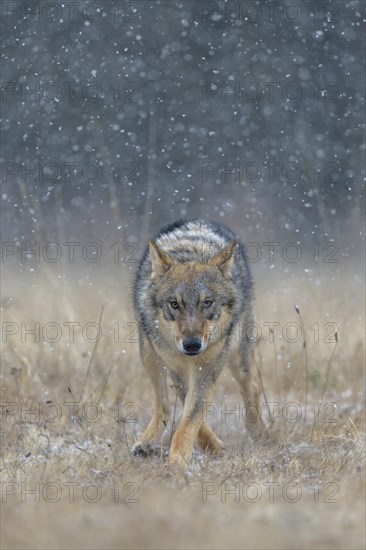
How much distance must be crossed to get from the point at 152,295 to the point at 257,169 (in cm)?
1336

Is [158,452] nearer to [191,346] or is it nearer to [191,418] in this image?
[191,418]

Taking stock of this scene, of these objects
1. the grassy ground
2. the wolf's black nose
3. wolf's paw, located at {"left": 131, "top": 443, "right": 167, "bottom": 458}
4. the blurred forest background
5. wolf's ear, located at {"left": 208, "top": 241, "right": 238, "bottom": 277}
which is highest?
the blurred forest background

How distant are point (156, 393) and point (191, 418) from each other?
918 mm

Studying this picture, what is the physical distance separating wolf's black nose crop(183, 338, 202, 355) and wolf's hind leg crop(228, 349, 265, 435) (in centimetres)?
116

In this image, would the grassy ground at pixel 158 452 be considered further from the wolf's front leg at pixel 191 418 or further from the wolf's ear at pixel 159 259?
the wolf's ear at pixel 159 259

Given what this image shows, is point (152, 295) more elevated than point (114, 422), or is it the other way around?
point (152, 295)

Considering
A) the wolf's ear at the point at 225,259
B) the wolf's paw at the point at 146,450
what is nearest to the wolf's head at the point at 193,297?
the wolf's ear at the point at 225,259

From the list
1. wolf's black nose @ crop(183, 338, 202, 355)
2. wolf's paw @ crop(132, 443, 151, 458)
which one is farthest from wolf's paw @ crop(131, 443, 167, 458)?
wolf's black nose @ crop(183, 338, 202, 355)

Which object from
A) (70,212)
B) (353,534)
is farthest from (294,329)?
(70,212)

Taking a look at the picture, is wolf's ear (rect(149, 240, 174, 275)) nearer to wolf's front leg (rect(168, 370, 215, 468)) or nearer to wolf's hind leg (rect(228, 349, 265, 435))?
wolf's front leg (rect(168, 370, 215, 468))

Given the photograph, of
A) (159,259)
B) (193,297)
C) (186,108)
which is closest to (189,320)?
(193,297)

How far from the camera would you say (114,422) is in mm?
7188

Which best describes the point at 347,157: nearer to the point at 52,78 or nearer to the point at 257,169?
the point at 257,169

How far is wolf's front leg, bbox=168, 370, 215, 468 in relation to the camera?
6125 millimetres
